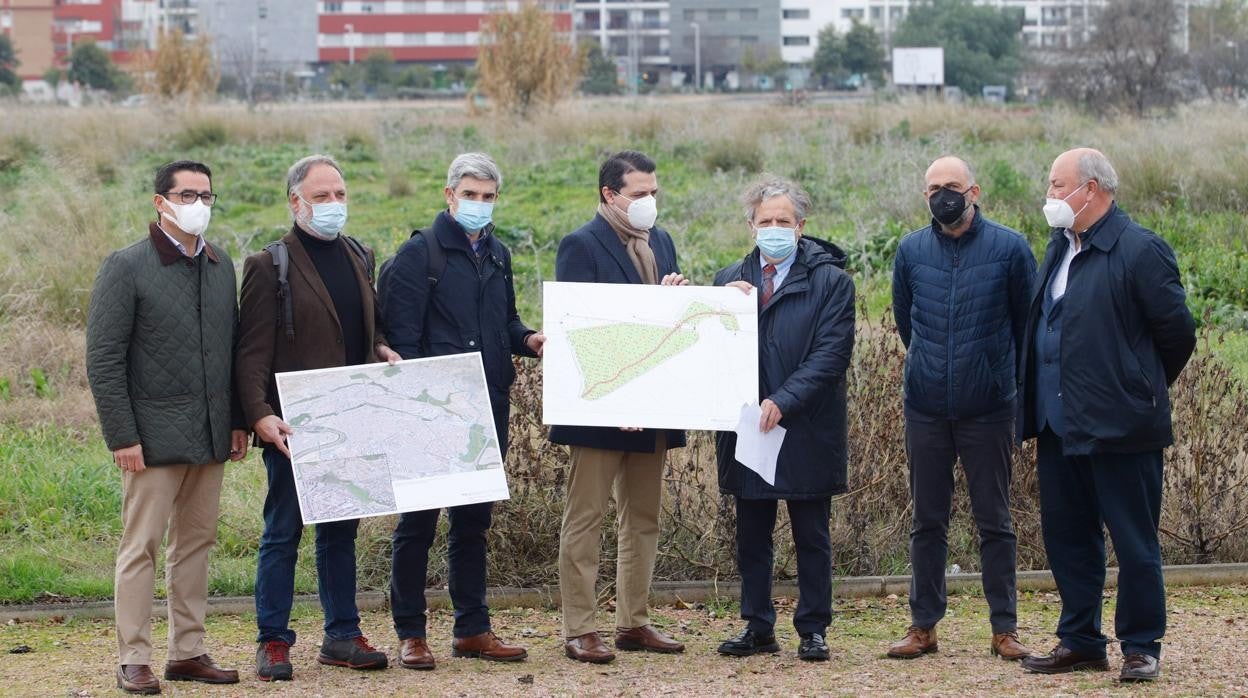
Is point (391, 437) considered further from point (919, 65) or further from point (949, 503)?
point (919, 65)

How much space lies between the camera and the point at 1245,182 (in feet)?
57.2

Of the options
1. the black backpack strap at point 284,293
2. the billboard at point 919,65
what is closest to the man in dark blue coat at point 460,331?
the black backpack strap at point 284,293

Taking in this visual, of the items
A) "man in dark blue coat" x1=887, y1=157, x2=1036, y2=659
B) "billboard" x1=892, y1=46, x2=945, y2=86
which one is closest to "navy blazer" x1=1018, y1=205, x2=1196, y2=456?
"man in dark blue coat" x1=887, y1=157, x2=1036, y2=659

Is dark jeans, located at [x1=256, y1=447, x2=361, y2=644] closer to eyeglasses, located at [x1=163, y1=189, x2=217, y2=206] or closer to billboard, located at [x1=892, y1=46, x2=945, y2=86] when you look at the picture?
eyeglasses, located at [x1=163, y1=189, x2=217, y2=206]

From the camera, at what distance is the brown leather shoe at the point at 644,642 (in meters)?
6.91

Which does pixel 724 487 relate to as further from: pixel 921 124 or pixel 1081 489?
pixel 921 124

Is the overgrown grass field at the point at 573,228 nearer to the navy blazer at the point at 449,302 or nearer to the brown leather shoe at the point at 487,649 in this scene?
the brown leather shoe at the point at 487,649

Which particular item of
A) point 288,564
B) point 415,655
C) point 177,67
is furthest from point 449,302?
point 177,67

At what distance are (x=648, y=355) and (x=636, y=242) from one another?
537mm

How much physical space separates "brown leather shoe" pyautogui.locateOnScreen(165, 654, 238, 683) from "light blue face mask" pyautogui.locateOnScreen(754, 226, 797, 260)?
2889 millimetres

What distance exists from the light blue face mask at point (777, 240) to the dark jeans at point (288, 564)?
7.09ft

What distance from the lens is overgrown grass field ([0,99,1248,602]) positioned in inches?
325

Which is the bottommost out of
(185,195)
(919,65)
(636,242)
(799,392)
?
(799,392)

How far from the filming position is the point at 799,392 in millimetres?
6480
